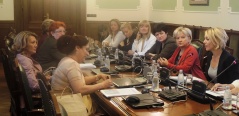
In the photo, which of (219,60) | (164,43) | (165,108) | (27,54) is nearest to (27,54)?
(27,54)

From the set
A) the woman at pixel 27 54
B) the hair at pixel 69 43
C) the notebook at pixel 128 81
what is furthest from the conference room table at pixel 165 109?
the woman at pixel 27 54

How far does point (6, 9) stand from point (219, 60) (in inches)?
215

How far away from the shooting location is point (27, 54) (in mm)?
3148

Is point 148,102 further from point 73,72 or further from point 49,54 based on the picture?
point 49,54

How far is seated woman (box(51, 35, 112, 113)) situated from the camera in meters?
2.35

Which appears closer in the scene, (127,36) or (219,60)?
(219,60)

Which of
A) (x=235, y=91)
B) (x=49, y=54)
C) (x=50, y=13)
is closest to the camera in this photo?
(x=235, y=91)

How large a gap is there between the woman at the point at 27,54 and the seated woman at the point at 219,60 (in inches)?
69.0

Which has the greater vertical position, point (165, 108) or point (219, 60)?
point (219, 60)

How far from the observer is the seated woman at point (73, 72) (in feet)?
7.71

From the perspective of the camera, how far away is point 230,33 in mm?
5012

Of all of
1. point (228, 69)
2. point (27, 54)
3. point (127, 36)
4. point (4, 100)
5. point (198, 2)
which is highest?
point (198, 2)

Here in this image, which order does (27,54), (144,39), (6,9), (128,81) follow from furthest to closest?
(6,9)
(144,39)
(27,54)
(128,81)

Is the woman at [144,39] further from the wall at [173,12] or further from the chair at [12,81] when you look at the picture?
the chair at [12,81]
